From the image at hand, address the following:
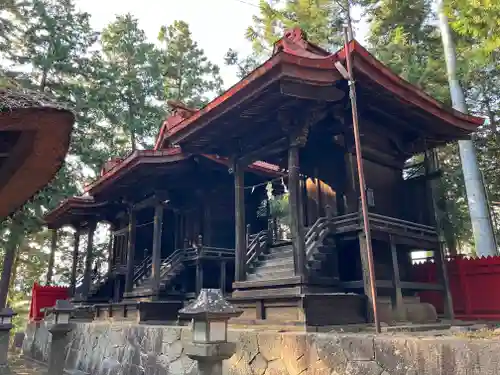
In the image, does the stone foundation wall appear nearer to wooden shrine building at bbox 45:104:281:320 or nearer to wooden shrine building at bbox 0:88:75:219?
wooden shrine building at bbox 45:104:281:320

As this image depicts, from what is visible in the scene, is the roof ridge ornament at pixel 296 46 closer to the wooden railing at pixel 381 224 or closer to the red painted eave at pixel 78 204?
the wooden railing at pixel 381 224

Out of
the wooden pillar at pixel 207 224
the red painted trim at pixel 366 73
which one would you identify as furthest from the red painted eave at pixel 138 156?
the wooden pillar at pixel 207 224

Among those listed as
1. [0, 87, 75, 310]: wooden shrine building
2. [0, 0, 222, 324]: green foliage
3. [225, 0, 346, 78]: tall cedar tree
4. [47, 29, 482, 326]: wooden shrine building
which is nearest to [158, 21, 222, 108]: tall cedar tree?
[0, 0, 222, 324]: green foliage

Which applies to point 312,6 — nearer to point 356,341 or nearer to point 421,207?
point 421,207

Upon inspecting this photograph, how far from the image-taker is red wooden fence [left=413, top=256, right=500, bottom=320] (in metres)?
9.58

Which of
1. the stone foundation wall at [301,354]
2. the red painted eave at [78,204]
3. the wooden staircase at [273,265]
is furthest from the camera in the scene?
the red painted eave at [78,204]

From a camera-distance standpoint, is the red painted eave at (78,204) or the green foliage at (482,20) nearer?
the green foliage at (482,20)

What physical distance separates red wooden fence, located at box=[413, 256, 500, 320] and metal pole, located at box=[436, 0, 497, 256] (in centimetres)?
369

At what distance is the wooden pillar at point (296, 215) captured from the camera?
24.9ft

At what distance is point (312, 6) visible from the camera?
64.5ft

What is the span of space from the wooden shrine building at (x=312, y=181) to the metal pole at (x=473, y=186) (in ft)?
9.69

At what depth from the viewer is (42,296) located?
17.8 metres

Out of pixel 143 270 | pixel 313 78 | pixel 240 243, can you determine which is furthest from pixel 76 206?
pixel 313 78

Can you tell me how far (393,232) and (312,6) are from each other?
14.8 metres
